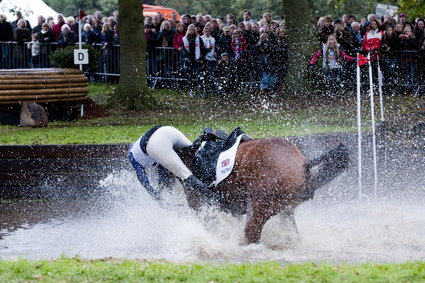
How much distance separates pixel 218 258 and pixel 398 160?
560 centimetres

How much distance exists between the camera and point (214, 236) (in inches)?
370

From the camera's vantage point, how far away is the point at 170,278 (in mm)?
7055

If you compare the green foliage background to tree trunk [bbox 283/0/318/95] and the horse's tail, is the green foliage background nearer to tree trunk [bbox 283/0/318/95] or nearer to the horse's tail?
tree trunk [bbox 283/0/318/95]

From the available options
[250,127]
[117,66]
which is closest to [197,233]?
[250,127]

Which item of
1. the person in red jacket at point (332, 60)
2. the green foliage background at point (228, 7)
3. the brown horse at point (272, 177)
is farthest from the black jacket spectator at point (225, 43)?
the brown horse at point (272, 177)

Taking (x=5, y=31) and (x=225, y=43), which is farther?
(x=5, y=31)

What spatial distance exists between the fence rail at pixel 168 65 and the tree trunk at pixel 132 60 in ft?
7.21

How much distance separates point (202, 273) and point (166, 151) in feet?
8.01

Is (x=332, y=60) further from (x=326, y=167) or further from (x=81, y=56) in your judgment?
(x=326, y=167)

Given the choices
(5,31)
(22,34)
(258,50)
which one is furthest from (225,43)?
(5,31)

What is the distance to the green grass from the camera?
698 cm

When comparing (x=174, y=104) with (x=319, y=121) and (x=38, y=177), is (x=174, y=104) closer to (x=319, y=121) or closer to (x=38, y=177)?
(x=319, y=121)

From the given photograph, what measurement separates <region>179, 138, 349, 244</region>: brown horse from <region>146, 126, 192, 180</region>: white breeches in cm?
51

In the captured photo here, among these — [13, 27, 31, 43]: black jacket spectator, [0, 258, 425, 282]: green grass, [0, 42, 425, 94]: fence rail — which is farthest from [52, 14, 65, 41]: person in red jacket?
[0, 258, 425, 282]: green grass
